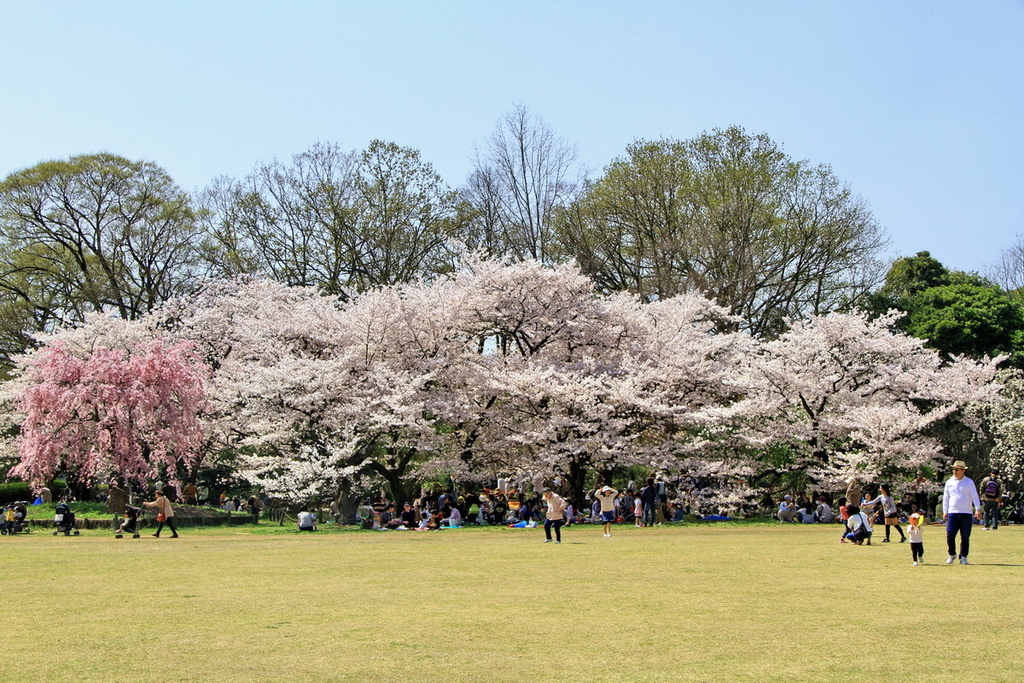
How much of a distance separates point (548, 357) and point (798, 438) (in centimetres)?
901

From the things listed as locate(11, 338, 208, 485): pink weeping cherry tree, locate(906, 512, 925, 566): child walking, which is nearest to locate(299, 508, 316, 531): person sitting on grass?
locate(11, 338, 208, 485): pink weeping cherry tree

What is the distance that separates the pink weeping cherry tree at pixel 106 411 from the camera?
32594mm

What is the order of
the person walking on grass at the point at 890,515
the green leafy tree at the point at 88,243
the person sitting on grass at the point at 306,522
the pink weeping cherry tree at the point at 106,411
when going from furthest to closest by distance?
1. the green leafy tree at the point at 88,243
2. the pink weeping cherry tree at the point at 106,411
3. the person sitting on grass at the point at 306,522
4. the person walking on grass at the point at 890,515

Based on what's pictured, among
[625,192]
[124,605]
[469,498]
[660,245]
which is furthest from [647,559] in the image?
[625,192]

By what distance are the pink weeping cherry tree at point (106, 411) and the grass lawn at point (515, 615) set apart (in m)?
13.0

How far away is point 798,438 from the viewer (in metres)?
35.4

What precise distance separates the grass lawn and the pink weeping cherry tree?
13.0m

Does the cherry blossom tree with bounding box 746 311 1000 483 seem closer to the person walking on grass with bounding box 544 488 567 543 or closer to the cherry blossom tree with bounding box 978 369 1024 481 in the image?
the cherry blossom tree with bounding box 978 369 1024 481

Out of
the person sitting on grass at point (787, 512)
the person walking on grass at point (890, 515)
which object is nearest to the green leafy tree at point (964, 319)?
the person sitting on grass at point (787, 512)

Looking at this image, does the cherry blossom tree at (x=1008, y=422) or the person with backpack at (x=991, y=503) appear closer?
the person with backpack at (x=991, y=503)

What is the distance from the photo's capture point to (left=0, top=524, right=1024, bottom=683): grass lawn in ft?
27.3

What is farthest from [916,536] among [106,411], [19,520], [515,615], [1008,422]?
[106,411]

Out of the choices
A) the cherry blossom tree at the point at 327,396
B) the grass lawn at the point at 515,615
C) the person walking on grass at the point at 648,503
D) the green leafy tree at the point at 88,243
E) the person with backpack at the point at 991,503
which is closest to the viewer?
the grass lawn at the point at 515,615

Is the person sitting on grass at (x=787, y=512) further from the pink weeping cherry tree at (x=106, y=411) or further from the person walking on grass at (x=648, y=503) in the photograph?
the pink weeping cherry tree at (x=106, y=411)
